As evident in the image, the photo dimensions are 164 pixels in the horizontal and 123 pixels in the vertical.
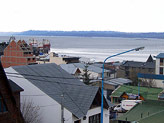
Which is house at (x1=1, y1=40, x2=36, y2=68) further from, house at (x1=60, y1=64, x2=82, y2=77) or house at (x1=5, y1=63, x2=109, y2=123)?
house at (x1=5, y1=63, x2=109, y2=123)

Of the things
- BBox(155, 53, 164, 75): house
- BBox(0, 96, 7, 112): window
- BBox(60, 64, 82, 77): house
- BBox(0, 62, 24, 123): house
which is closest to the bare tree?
BBox(0, 62, 24, 123): house

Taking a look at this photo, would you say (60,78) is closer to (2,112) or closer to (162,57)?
(2,112)

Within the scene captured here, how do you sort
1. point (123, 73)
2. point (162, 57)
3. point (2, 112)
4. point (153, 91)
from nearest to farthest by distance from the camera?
point (2, 112) → point (153, 91) → point (162, 57) → point (123, 73)

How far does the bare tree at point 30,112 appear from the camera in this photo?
14403mm

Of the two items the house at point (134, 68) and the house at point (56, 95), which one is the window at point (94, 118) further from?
the house at point (134, 68)

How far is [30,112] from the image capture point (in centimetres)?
1480

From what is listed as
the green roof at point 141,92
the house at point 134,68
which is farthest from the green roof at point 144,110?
the house at point 134,68

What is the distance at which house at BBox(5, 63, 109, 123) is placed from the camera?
→ 49.3ft

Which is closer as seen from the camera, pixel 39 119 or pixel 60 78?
pixel 39 119

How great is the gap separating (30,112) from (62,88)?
2325 mm

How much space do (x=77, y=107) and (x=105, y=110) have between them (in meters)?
2.63

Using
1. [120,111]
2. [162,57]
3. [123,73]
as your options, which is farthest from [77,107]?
[123,73]

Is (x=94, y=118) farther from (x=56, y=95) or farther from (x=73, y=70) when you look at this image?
(x=73, y=70)

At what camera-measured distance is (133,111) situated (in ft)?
60.5
